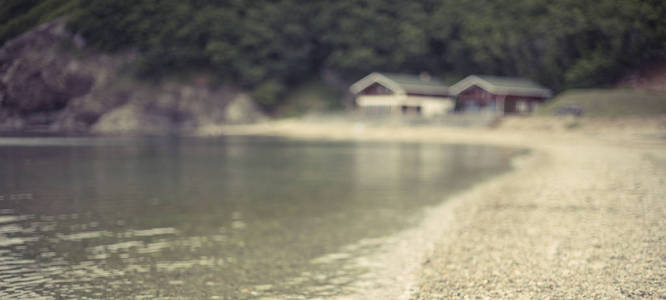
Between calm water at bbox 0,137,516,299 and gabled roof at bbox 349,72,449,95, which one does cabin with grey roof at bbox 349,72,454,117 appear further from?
calm water at bbox 0,137,516,299

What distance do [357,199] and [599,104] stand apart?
4459 cm

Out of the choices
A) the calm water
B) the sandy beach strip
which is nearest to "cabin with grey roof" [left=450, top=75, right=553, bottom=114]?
the calm water

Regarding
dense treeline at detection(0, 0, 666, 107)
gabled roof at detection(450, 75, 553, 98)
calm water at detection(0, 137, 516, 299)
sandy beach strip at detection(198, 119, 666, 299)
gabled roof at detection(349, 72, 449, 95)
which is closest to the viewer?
sandy beach strip at detection(198, 119, 666, 299)

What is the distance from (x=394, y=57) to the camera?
8494 cm

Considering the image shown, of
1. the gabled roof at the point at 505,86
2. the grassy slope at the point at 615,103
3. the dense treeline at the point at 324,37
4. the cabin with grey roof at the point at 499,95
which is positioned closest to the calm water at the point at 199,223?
the grassy slope at the point at 615,103

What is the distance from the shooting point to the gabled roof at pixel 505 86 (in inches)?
2569

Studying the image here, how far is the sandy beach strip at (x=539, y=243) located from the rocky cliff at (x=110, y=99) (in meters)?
68.5

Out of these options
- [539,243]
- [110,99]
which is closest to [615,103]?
[539,243]

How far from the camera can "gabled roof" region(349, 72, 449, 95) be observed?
2804 inches

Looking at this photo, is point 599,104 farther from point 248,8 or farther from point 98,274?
point 248,8

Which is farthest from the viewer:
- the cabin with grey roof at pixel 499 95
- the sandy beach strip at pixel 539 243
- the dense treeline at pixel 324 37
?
the dense treeline at pixel 324 37

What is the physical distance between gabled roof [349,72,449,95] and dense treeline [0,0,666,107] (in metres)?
7.99

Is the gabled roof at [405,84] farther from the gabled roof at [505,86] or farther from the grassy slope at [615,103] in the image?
the grassy slope at [615,103]

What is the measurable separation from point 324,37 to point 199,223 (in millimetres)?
78873
